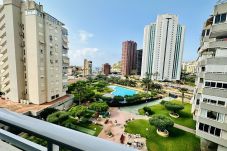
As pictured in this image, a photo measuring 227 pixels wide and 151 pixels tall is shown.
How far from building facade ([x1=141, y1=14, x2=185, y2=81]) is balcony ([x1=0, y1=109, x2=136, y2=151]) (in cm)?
7013

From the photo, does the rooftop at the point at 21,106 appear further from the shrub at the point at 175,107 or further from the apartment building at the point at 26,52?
the shrub at the point at 175,107

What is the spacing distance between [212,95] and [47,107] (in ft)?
58.7

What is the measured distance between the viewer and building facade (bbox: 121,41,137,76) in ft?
275

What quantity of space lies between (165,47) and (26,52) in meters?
60.6

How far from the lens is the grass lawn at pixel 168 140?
550 inches

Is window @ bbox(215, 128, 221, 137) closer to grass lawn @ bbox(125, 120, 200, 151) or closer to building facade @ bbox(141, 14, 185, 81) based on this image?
grass lawn @ bbox(125, 120, 200, 151)

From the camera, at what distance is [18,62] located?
20.8m

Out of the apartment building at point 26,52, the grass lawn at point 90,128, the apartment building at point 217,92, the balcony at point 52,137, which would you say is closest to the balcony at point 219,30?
the apartment building at point 217,92

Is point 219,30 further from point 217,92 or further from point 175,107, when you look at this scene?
point 175,107

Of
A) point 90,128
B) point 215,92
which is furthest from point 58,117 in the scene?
point 215,92

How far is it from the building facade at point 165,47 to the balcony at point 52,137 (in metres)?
70.1

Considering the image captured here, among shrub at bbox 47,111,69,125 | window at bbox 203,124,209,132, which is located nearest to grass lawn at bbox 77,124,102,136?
shrub at bbox 47,111,69,125

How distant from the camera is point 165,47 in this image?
69.1 m

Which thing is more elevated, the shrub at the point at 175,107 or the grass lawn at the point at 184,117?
the shrub at the point at 175,107
